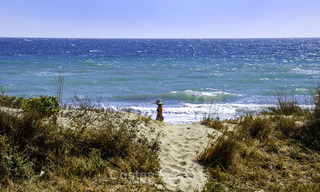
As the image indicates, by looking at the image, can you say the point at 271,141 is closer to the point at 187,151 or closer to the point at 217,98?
the point at 187,151

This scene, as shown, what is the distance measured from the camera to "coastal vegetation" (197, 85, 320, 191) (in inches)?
183

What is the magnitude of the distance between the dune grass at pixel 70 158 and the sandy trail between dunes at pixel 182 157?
0.24m

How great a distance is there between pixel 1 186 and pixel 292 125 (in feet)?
22.7

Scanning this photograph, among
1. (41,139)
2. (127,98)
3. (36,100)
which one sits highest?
(36,100)

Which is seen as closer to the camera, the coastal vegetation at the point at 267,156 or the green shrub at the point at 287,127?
the coastal vegetation at the point at 267,156

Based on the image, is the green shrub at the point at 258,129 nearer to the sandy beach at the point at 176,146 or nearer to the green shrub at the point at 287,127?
the green shrub at the point at 287,127

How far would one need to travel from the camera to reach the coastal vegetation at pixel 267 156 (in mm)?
4656

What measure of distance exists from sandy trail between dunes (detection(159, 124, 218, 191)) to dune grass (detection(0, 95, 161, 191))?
241 millimetres

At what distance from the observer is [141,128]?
6324mm

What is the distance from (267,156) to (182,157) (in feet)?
6.51

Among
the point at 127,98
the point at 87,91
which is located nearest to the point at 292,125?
the point at 127,98

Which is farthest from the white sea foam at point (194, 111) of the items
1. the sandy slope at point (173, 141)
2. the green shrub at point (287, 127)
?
the sandy slope at point (173, 141)

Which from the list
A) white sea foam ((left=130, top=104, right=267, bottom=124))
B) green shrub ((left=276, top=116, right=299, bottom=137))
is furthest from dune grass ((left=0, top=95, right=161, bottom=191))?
white sea foam ((left=130, top=104, right=267, bottom=124))

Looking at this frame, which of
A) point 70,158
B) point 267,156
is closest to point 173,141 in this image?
point 267,156
